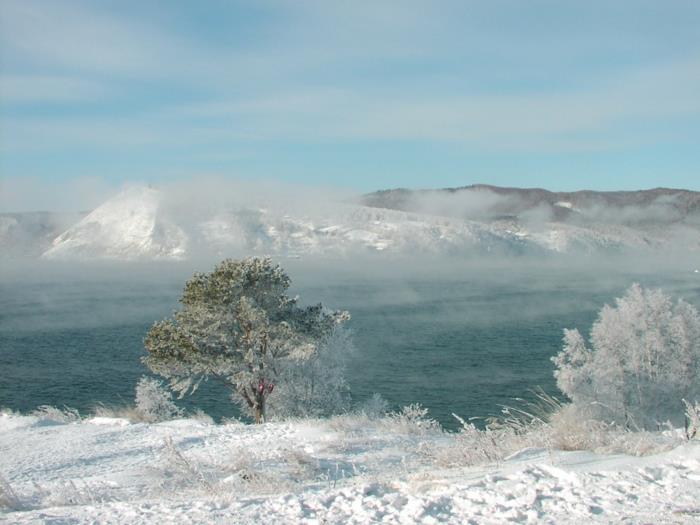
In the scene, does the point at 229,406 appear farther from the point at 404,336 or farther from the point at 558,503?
the point at 558,503

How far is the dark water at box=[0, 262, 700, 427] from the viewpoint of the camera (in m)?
36.8

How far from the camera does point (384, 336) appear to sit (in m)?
57.3

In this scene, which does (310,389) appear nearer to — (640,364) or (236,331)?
(236,331)

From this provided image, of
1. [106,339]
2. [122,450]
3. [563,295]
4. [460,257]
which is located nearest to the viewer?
[122,450]

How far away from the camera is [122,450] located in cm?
1035

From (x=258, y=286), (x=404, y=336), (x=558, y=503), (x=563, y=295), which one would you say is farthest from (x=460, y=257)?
(x=558, y=503)

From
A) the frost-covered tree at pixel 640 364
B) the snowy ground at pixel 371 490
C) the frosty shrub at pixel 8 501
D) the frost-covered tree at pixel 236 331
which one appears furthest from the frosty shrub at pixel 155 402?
the frosty shrub at pixel 8 501

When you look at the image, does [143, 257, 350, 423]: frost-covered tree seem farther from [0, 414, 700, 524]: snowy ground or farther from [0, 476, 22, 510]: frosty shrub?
[0, 476, 22, 510]: frosty shrub

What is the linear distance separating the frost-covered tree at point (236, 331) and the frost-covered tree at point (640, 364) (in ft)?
54.2

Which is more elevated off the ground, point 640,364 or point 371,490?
point 371,490

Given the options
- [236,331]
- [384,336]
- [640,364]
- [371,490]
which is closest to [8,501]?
[371,490]

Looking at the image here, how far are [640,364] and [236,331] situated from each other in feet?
71.1

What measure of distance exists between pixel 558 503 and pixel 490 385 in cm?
3411

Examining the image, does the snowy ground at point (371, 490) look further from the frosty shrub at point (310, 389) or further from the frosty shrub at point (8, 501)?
the frosty shrub at point (310, 389)
